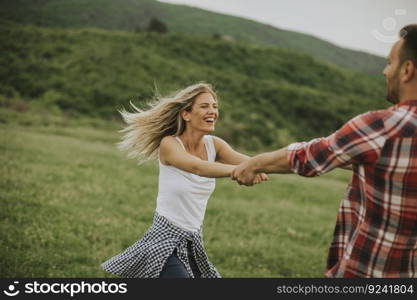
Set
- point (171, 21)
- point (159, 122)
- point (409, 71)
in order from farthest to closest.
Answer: point (171, 21) < point (159, 122) < point (409, 71)

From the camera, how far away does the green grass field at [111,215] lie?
8188 mm

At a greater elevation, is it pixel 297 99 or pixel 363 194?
pixel 363 194

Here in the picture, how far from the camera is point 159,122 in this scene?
5.53 metres

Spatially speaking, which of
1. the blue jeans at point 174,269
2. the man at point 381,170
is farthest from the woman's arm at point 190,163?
the man at point 381,170

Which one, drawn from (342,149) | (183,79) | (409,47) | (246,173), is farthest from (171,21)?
(342,149)

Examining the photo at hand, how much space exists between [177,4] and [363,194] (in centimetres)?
7977

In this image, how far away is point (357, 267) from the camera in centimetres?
344

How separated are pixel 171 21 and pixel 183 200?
220ft

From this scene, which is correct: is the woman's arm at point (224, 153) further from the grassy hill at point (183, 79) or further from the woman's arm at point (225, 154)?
the grassy hill at point (183, 79)

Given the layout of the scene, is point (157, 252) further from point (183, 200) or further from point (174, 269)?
point (183, 200)

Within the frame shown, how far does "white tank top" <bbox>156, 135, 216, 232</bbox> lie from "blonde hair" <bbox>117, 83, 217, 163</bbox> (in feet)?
2.37

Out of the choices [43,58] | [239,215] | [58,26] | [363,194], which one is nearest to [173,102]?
[363,194]

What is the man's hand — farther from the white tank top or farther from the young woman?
the white tank top

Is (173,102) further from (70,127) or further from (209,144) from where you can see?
(70,127)
